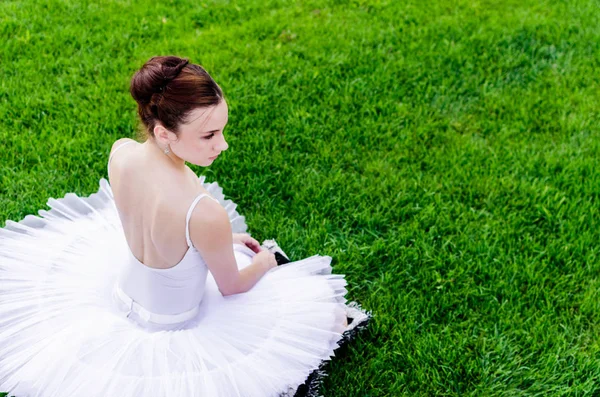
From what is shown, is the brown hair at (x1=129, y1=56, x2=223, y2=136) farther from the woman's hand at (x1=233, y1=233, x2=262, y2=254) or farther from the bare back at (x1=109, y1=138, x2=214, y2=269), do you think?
the woman's hand at (x1=233, y1=233, x2=262, y2=254)

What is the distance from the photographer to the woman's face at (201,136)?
2154 millimetres

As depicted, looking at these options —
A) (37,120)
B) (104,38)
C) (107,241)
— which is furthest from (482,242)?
(104,38)

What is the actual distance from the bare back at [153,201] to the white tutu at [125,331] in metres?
0.36

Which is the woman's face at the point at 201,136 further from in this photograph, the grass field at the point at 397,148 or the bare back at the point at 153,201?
the grass field at the point at 397,148

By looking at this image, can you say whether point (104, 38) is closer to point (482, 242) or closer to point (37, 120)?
point (37, 120)

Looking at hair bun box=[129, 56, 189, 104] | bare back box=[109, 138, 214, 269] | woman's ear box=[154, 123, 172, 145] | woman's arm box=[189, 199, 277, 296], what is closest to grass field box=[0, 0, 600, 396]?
woman's arm box=[189, 199, 277, 296]

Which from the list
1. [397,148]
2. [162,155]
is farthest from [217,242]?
[397,148]

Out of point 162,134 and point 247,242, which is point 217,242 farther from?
point 247,242

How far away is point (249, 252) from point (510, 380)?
1455mm

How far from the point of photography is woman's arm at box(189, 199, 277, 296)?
2.20 metres

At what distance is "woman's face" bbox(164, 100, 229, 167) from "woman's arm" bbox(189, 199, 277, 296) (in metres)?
0.18

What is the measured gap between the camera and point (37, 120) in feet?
14.0

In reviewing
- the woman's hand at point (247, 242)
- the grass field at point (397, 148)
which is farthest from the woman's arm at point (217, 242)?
the grass field at point (397, 148)

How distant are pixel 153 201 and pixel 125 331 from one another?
616 millimetres
